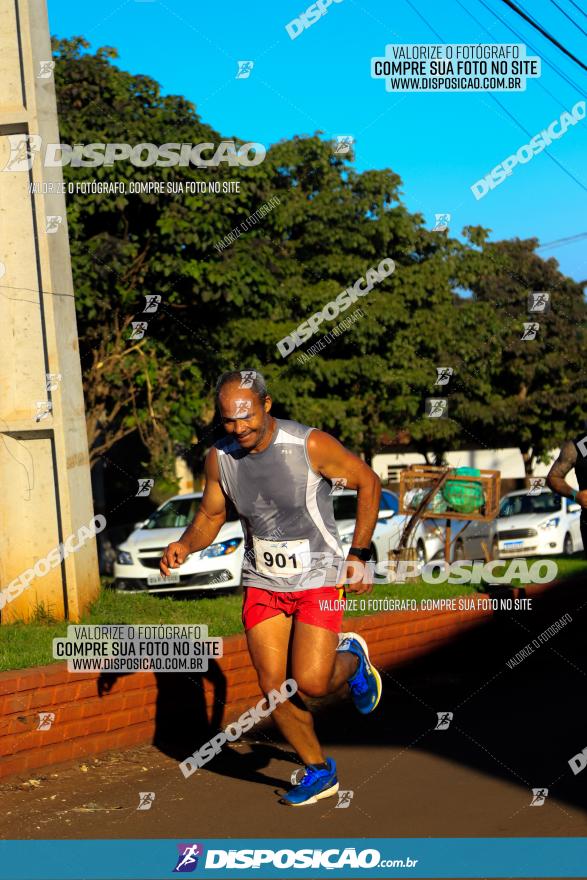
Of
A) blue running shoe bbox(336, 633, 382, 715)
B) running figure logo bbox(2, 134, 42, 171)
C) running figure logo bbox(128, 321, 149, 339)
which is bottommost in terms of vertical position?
blue running shoe bbox(336, 633, 382, 715)

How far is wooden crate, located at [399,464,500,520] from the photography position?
1312 cm

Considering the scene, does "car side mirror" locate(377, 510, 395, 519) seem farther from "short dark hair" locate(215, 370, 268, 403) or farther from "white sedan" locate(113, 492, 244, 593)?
"short dark hair" locate(215, 370, 268, 403)

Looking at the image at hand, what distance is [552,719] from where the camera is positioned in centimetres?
732

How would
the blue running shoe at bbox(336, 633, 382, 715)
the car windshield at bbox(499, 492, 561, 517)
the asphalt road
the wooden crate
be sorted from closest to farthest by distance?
the asphalt road < the blue running shoe at bbox(336, 633, 382, 715) < the wooden crate < the car windshield at bbox(499, 492, 561, 517)

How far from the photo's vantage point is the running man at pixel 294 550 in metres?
5.38

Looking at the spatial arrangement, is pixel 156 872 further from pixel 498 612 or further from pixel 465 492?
pixel 465 492

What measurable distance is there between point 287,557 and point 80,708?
1795 mm

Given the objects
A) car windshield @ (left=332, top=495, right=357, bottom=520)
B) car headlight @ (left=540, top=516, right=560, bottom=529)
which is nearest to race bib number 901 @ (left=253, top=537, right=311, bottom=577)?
car windshield @ (left=332, top=495, right=357, bottom=520)

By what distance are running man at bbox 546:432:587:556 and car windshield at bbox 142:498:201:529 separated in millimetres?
9838

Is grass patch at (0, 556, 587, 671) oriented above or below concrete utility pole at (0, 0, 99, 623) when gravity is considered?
below

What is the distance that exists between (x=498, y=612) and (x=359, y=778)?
4500 mm

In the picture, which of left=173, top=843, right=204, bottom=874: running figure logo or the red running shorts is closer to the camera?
left=173, top=843, right=204, bottom=874: running figure logo

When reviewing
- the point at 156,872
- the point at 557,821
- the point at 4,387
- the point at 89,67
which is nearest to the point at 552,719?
the point at 557,821

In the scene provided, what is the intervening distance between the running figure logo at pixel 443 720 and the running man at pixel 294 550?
171 centimetres
